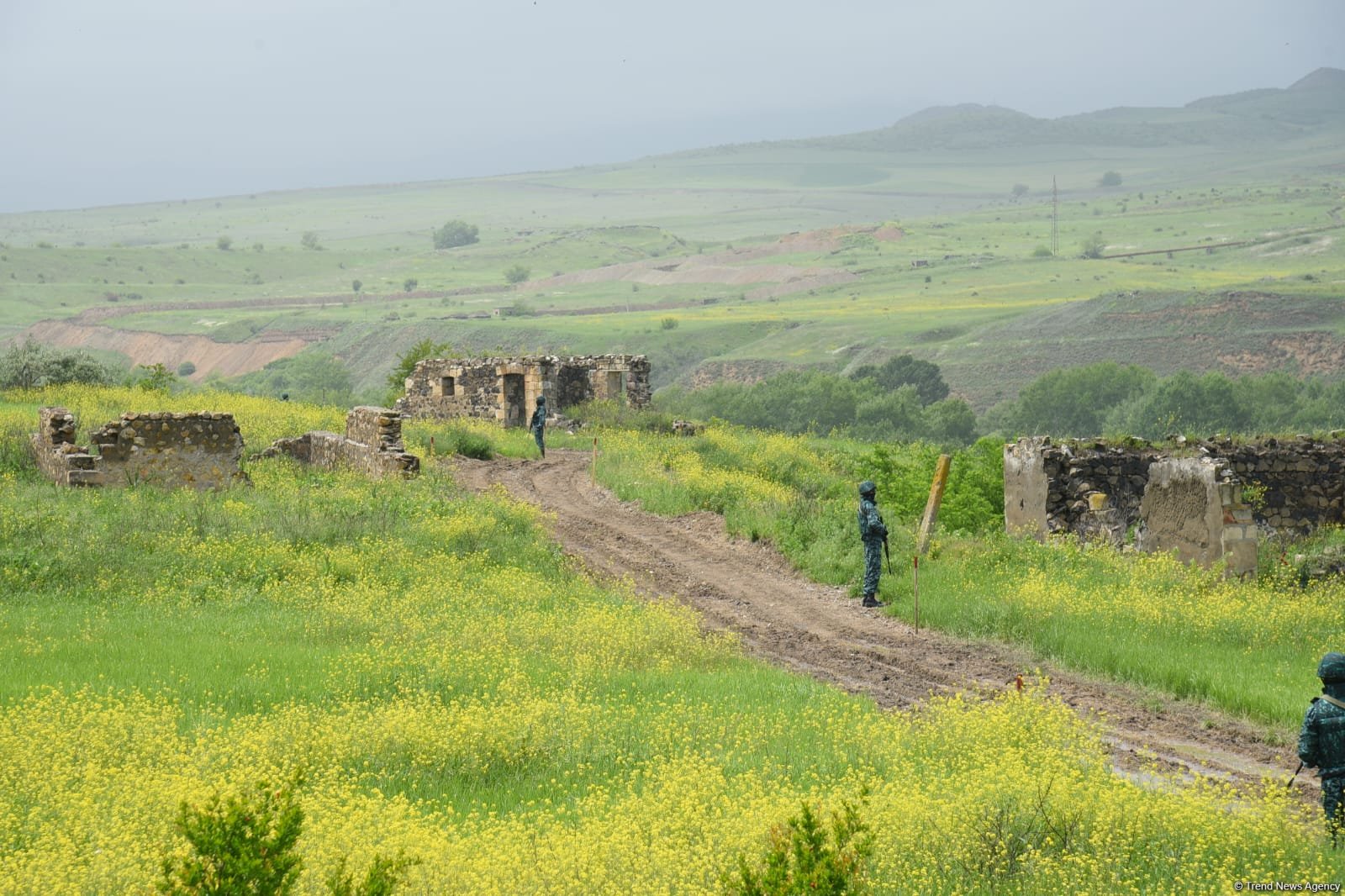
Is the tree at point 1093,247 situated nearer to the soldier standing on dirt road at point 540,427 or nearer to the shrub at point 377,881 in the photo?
the soldier standing on dirt road at point 540,427

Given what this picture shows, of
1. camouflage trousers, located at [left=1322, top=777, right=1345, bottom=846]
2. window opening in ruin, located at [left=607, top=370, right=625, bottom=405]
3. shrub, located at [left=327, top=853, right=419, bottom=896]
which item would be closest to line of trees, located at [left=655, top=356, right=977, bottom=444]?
window opening in ruin, located at [left=607, top=370, right=625, bottom=405]

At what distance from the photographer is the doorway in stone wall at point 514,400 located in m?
35.2

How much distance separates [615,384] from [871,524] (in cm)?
2077

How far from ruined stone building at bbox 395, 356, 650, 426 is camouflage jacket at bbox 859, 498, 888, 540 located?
18.9m

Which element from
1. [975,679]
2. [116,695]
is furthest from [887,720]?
[116,695]

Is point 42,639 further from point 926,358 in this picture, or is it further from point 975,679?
point 926,358

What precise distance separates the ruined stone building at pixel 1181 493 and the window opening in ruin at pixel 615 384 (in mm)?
17421

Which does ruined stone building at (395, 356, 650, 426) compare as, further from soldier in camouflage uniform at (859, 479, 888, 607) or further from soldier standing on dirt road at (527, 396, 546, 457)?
soldier in camouflage uniform at (859, 479, 888, 607)

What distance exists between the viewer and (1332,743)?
850cm

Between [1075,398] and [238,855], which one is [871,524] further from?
[1075,398]

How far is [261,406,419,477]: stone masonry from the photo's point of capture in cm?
2291

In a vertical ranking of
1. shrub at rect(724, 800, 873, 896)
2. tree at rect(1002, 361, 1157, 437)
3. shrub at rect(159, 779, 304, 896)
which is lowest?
tree at rect(1002, 361, 1157, 437)

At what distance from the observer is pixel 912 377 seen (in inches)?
3524

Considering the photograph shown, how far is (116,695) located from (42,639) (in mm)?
2516
